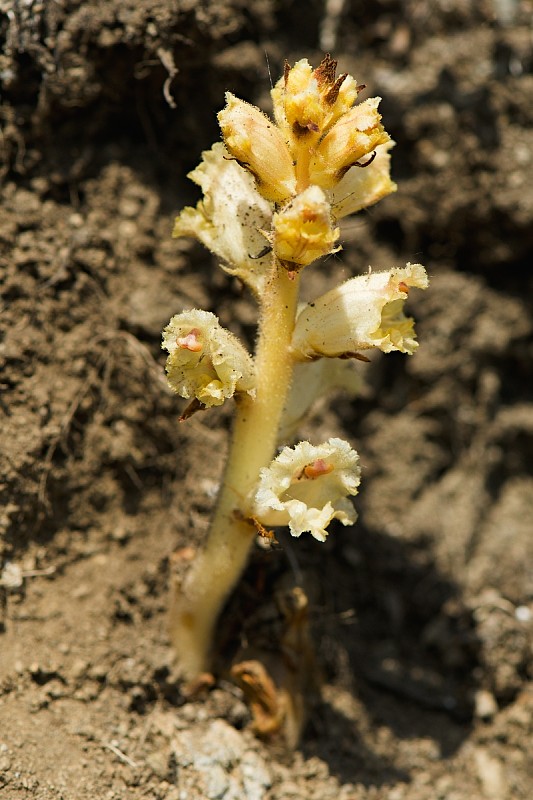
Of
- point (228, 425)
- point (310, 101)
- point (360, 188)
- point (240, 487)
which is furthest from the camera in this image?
point (228, 425)

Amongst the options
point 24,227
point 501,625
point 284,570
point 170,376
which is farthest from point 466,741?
point 24,227

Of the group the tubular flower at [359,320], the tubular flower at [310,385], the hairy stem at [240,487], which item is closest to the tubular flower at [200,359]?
the hairy stem at [240,487]

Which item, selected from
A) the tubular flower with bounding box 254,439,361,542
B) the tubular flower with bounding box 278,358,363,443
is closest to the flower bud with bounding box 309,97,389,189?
the tubular flower with bounding box 278,358,363,443

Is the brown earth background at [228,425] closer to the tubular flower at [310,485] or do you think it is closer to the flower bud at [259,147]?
the tubular flower at [310,485]

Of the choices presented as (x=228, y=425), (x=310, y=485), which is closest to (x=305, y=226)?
(x=310, y=485)

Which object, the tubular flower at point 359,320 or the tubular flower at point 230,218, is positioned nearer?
the tubular flower at point 359,320

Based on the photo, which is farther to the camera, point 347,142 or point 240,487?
point 240,487

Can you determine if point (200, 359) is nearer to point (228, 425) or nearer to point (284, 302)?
point (284, 302)
